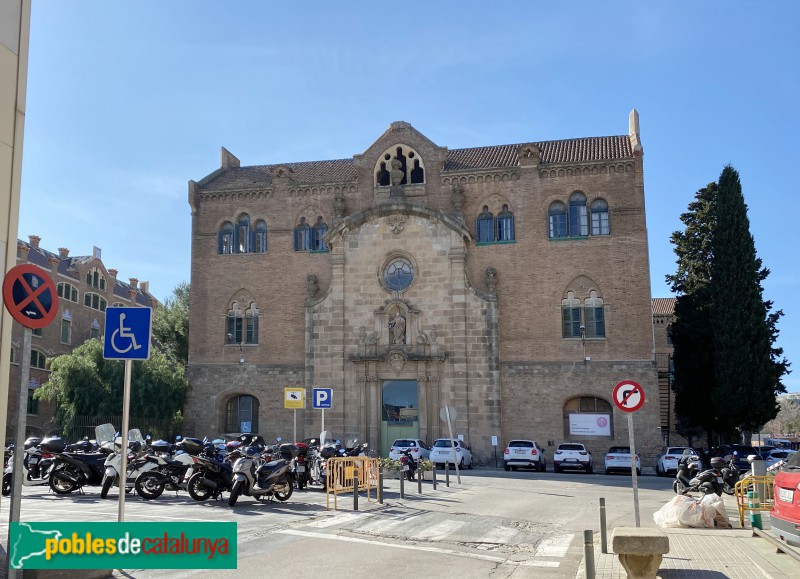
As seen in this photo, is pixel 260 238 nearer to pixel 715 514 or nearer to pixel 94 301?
pixel 94 301

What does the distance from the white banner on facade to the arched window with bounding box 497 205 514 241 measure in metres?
9.35

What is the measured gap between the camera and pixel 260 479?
656 inches

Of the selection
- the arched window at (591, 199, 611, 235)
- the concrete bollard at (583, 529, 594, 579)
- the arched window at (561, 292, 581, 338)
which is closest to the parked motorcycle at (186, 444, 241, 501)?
the concrete bollard at (583, 529, 594, 579)

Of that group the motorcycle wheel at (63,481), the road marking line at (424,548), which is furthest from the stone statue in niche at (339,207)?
the road marking line at (424,548)

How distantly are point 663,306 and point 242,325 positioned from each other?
135ft

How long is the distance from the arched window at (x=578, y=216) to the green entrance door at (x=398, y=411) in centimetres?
1077

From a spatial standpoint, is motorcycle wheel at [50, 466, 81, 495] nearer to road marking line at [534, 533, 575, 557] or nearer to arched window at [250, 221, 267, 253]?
road marking line at [534, 533, 575, 557]

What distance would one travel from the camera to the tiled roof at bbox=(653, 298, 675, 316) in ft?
212

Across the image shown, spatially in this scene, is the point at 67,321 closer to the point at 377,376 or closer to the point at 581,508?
the point at 377,376

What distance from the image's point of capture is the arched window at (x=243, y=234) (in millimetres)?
41375

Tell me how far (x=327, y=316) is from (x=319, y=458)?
16.9 meters

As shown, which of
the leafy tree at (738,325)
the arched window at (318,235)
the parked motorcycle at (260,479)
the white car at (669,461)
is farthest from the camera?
the arched window at (318,235)

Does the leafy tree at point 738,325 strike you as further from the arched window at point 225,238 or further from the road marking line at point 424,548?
the road marking line at point 424,548

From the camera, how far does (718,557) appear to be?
427 inches
